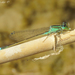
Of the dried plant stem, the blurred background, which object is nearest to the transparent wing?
the blurred background

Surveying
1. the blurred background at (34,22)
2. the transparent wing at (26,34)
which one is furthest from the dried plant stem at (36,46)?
the blurred background at (34,22)

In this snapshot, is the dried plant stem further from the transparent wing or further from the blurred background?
the blurred background

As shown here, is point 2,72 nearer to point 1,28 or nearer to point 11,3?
point 1,28

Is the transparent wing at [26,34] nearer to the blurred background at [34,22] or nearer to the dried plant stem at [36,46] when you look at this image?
the blurred background at [34,22]

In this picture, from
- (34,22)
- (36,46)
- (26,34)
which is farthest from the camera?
(34,22)

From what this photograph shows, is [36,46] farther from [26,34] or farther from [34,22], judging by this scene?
[34,22]

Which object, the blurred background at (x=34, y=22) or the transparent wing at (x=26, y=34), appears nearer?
the transparent wing at (x=26, y=34)

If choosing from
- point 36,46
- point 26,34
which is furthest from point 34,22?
point 36,46

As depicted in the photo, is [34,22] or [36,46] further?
[34,22]
